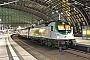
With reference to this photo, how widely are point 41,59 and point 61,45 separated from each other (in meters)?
10.2

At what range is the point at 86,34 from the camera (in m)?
48.5

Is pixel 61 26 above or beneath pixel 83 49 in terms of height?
above

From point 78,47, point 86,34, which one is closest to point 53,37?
point 78,47

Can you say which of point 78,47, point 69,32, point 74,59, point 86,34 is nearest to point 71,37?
point 69,32

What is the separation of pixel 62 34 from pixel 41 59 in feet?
30.7

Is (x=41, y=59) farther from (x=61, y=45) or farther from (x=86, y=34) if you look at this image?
(x=86, y=34)

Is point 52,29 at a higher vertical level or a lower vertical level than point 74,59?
higher

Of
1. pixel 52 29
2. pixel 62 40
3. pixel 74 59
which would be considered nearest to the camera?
pixel 74 59

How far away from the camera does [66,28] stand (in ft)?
94.0

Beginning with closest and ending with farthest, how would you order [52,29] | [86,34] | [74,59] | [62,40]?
[74,59], [62,40], [52,29], [86,34]

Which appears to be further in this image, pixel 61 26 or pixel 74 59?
pixel 61 26

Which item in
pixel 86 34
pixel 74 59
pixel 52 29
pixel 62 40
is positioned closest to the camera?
pixel 74 59

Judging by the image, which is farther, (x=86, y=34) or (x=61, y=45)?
(x=86, y=34)

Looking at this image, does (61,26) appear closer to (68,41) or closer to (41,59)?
(68,41)
